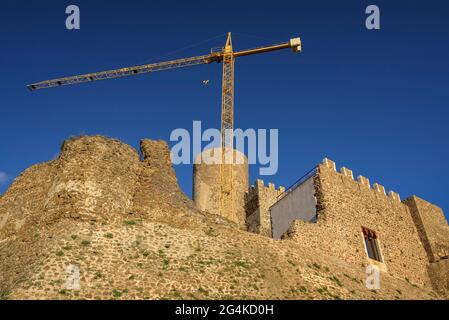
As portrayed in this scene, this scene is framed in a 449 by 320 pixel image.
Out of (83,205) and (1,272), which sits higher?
(83,205)

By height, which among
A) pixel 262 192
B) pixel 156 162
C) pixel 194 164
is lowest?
pixel 156 162

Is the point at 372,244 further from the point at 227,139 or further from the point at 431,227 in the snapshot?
the point at 227,139

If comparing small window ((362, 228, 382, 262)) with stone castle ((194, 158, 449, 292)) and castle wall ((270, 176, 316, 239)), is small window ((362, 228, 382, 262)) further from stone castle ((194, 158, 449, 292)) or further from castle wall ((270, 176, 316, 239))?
castle wall ((270, 176, 316, 239))

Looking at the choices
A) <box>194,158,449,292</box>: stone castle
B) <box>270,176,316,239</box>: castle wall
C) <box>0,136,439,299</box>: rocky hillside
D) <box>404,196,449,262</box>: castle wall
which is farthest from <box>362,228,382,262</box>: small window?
→ <box>404,196,449,262</box>: castle wall

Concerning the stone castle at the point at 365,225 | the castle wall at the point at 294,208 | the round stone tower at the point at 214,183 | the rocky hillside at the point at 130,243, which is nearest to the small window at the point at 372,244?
the stone castle at the point at 365,225

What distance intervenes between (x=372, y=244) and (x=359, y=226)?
142 centimetres

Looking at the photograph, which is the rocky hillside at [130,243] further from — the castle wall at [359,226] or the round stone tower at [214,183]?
the round stone tower at [214,183]

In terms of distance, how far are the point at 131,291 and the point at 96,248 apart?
7.06ft

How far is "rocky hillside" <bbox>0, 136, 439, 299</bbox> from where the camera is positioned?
14.5 meters

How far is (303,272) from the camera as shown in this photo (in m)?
18.6

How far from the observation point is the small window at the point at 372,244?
85.5ft

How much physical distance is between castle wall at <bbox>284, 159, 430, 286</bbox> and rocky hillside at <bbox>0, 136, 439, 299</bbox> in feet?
9.25
